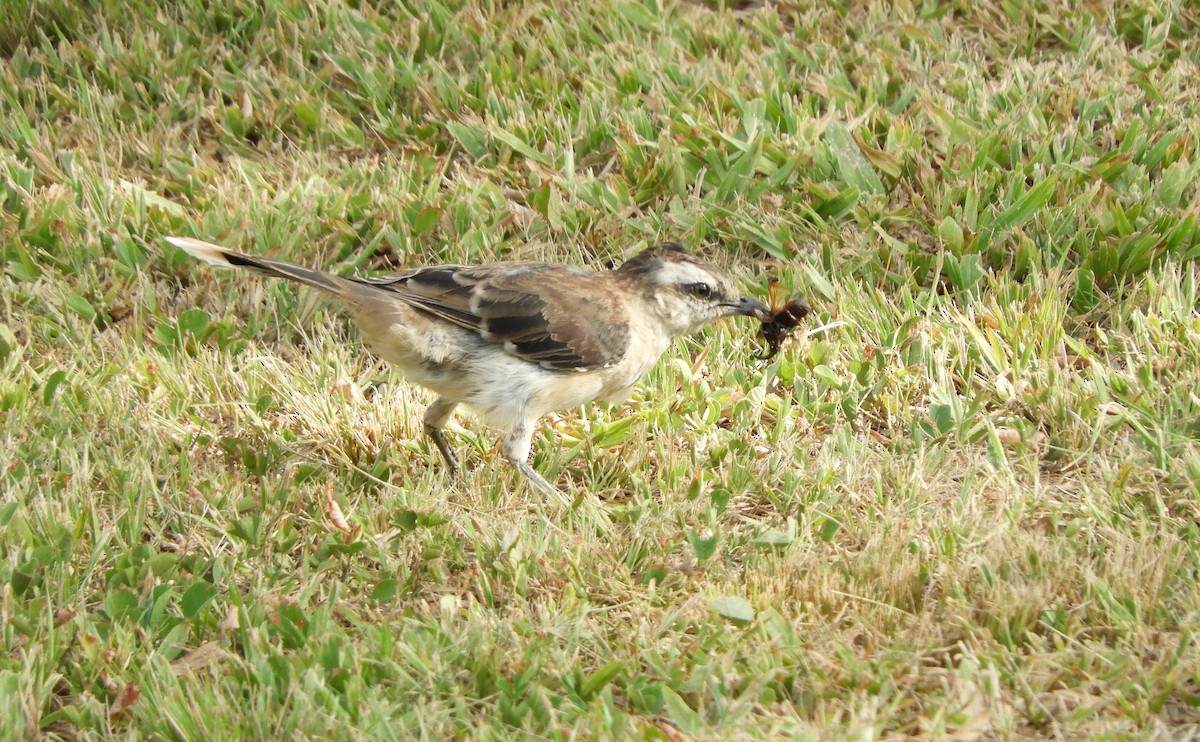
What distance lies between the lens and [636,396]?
6.65 m

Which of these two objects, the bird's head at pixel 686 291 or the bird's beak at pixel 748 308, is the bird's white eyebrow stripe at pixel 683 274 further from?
the bird's beak at pixel 748 308

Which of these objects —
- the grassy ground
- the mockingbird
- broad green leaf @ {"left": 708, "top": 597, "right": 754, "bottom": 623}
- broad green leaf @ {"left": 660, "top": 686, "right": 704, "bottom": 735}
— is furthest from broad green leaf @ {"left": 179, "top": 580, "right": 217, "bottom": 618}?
broad green leaf @ {"left": 708, "top": 597, "right": 754, "bottom": 623}

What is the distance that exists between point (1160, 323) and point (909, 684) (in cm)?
295

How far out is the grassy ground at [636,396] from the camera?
443cm

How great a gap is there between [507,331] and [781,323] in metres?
1.39

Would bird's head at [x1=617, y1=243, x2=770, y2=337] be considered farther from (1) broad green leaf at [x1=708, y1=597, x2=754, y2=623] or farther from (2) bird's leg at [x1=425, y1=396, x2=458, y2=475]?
(1) broad green leaf at [x1=708, y1=597, x2=754, y2=623]

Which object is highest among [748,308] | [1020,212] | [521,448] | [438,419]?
[1020,212]

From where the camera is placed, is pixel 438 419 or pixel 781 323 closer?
pixel 438 419

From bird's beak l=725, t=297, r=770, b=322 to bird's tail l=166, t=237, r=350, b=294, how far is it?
6.05ft

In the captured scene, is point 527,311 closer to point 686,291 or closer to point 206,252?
point 686,291

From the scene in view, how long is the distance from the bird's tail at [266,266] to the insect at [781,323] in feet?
6.80

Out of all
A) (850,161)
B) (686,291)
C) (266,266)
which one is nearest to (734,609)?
(686,291)

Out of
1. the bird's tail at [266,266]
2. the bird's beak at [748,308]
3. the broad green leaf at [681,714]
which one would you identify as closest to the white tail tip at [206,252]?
the bird's tail at [266,266]

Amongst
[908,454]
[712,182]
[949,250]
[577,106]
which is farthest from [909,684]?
[577,106]
